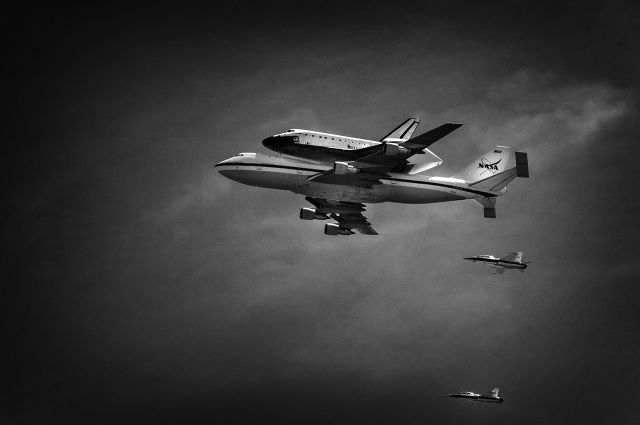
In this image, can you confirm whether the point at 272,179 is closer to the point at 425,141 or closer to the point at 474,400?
the point at 425,141

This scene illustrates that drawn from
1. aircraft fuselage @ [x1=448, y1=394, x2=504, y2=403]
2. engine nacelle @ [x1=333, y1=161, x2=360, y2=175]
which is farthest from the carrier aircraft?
aircraft fuselage @ [x1=448, y1=394, x2=504, y2=403]

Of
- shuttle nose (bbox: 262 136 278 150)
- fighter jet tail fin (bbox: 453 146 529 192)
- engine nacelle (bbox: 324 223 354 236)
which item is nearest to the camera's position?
shuttle nose (bbox: 262 136 278 150)

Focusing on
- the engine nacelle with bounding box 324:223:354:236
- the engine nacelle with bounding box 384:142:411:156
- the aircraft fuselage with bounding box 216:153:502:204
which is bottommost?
the engine nacelle with bounding box 324:223:354:236

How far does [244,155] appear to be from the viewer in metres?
94.4

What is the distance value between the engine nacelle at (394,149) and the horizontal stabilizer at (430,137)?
1.50ft

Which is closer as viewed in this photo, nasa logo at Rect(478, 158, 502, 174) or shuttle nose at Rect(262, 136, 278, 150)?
shuttle nose at Rect(262, 136, 278, 150)

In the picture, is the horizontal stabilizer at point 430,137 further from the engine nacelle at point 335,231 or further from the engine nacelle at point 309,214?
the engine nacelle at point 335,231

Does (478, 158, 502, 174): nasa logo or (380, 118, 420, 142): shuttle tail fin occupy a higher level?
(380, 118, 420, 142): shuttle tail fin

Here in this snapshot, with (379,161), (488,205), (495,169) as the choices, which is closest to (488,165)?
(495,169)

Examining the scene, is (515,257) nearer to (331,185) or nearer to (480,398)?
(480,398)

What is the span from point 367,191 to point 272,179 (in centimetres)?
1139

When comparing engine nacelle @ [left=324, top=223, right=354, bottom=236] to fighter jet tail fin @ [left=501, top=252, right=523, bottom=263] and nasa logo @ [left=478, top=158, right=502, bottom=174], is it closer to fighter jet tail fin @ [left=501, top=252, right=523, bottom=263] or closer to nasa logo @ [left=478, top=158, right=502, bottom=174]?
nasa logo @ [left=478, top=158, right=502, bottom=174]

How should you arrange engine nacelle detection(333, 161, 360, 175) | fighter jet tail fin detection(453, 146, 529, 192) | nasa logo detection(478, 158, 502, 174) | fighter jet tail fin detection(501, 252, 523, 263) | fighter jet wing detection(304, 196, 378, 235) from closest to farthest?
engine nacelle detection(333, 161, 360, 175) → fighter jet tail fin detection(453, 146, 529, 192) → nasa logo detection(478, 158, 502, 174) → fighter jet wing detection(304, 196, 378, 235) → fighter jet tail fin detection(501, 252, 523, 263)

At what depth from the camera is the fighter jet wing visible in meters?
104
